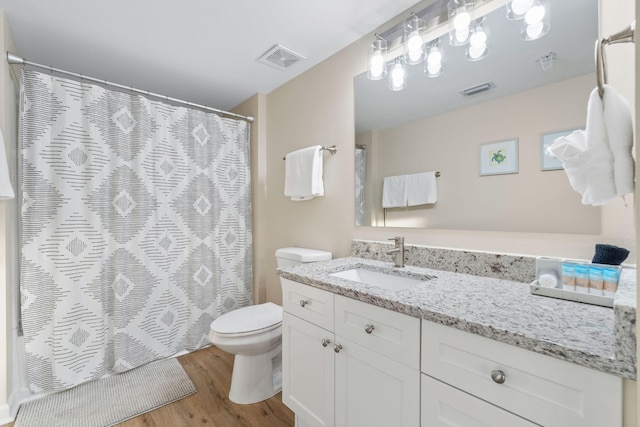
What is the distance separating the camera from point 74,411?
1579mm

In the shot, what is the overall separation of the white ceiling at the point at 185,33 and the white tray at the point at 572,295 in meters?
1.45

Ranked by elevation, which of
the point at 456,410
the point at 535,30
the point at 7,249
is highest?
the point at 535,30

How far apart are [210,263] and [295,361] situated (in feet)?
4.23

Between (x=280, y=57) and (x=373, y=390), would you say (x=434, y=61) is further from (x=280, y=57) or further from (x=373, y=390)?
(x=373, y=390)

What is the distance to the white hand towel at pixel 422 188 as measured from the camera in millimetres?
1441

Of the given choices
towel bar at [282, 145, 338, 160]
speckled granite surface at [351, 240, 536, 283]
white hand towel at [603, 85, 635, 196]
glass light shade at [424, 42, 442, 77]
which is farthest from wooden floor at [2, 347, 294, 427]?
glass light shade at [424, 42, 442, 77]

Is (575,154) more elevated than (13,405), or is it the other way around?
(575,154)

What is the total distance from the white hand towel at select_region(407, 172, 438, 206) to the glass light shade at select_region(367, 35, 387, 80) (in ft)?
2.03

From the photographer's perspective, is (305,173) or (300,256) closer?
(300,256)

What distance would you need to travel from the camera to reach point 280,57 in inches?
76.4

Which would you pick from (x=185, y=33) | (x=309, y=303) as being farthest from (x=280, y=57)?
(x=309, y=303)

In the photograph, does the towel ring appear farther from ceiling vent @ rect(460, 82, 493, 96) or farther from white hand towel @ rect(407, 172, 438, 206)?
white hand towel @ rect(407, 172, 438, 206)

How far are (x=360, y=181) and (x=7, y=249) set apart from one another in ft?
6.50

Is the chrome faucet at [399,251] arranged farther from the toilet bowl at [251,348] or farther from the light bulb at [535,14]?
the light bulb at [535,14]
